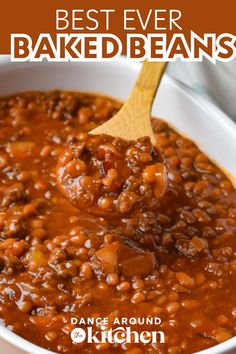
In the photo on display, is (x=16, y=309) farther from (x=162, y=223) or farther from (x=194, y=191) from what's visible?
(x=194, y=191)

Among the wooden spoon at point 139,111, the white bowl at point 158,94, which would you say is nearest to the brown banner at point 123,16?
the white bowl at point 158,94

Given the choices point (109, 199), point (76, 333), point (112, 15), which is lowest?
point (76, 333)

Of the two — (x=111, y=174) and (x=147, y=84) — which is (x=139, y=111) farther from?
(x=111, y=174)

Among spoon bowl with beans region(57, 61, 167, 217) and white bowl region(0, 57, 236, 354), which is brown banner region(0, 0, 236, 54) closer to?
white bowl region(0, 57, 236, 354)

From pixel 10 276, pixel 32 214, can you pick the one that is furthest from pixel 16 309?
A: pixel 32 214

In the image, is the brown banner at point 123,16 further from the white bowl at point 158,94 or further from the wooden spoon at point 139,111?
the wooden spoon at point 139,111

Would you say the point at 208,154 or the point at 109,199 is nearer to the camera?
the point at 109,199

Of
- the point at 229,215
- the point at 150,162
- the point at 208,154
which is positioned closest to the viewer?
the point at 150,162
